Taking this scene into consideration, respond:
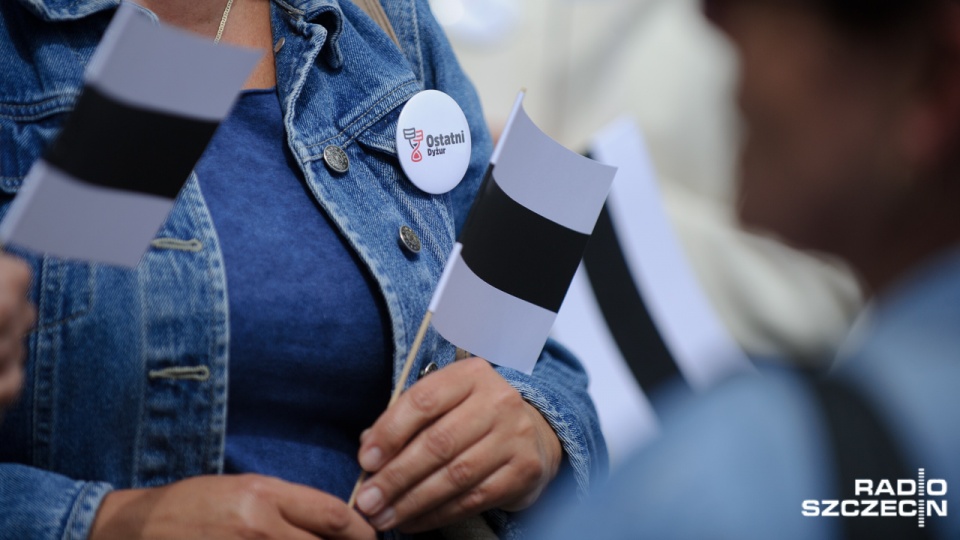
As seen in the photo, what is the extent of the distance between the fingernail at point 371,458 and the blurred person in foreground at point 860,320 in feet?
1.15

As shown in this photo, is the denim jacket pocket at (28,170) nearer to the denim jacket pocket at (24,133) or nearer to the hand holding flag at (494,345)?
the denim jacket pocket at (24,133)

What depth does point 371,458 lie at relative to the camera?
1.00 metres

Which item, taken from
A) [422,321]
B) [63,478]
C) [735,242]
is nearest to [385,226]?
[422,321]

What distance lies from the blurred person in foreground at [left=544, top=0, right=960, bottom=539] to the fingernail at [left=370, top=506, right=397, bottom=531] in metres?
0.36

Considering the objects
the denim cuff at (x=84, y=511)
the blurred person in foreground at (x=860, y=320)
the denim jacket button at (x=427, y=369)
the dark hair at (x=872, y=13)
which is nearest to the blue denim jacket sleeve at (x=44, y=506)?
the denim cuff at (x=84, y=511)

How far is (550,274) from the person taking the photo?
1163 mm

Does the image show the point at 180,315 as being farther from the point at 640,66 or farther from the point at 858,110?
the point at 640,66

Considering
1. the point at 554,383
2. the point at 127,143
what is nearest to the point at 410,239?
the point at 554,383

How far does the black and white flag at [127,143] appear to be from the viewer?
0.88m

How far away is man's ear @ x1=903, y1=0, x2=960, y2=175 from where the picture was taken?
63 cm

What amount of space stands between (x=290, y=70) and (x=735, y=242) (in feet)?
6.41

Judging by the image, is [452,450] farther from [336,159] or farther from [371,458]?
[336,159]

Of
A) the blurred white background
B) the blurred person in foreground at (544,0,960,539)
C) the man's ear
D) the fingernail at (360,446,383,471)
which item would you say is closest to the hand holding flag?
the fingernail at (360,446,383,471)

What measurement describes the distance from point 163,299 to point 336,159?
259 mm
